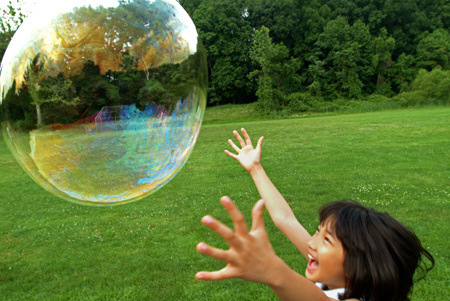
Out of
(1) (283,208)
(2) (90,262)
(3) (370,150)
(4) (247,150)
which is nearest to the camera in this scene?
(1) (283,208)

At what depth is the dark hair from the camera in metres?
1.58

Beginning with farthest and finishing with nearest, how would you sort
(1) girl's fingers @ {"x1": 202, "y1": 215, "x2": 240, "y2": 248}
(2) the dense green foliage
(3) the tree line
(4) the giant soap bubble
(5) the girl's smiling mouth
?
(2) the dense green foliage < (3) the tree line < (4) the giant soap bubble < (5) the girl's smiling mouth < (1) girl's fingers @ {"x1": 202, "y1": 215, "x2": 240, "y2": 248}

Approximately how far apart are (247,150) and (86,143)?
3.89 feet

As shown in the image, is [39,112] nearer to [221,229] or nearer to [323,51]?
[221,229]

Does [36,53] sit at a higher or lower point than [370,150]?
higher

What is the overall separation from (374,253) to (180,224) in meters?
4.93

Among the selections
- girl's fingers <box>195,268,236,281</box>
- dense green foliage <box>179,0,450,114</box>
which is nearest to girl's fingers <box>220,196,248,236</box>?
girl's fingers <box>195,268,236,281</box>

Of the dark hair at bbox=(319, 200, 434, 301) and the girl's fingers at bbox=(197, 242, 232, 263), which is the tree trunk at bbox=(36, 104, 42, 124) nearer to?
the girl's fingers at bbox=(197, 242, 232, 263)

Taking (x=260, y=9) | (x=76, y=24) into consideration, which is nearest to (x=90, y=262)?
(x=76, y=24)

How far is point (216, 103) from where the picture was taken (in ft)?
183

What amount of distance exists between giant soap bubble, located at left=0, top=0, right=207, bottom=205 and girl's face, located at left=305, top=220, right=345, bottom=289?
1557mm

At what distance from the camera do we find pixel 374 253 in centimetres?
161

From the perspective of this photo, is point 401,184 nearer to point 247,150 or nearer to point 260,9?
point 247,150

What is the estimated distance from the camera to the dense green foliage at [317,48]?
172ft
